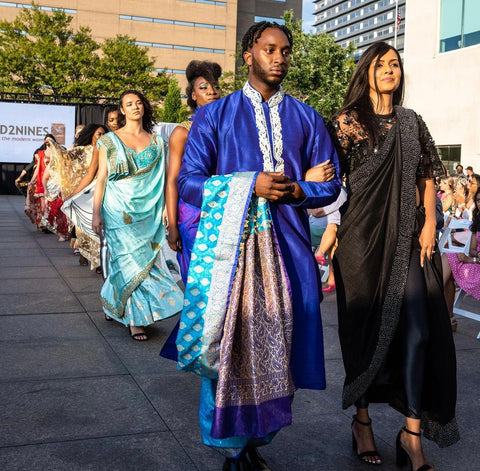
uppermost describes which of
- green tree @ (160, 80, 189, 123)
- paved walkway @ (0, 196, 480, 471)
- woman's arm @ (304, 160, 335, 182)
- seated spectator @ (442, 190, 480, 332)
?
green tree @ (160, 80, 189, 123)

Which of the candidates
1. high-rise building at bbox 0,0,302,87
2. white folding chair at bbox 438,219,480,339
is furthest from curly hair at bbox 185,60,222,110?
high-rise building at bbox 0,0,302,87

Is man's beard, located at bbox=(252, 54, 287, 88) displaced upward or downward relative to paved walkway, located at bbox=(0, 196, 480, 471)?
upward

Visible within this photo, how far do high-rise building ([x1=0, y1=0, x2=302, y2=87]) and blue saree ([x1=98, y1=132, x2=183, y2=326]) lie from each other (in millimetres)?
64823

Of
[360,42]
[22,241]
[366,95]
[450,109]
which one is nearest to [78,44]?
[450,109]

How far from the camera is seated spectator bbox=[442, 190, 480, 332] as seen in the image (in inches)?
229

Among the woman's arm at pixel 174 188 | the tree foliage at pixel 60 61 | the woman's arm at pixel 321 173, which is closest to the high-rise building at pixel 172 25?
the tree foliage at pixel 60 61

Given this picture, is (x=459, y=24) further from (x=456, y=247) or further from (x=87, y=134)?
(x=456, y=247)

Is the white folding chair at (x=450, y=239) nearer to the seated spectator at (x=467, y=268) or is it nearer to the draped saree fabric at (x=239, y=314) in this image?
the seated spectator at (x=467, y=268)

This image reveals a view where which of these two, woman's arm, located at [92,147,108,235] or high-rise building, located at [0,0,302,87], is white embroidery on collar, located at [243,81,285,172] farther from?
high-rise building, located at [0,0,302,87]

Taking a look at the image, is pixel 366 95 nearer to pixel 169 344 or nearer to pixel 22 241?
pixel 169 344

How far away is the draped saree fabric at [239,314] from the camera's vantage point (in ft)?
8.55

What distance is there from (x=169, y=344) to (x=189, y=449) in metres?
0.56

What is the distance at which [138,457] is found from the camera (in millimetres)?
3027

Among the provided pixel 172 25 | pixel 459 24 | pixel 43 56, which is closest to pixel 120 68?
pixel 43 56
